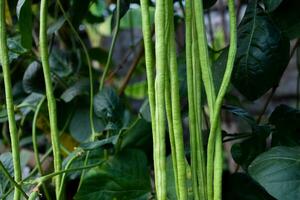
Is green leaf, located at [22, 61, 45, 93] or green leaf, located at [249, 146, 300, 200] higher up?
green leaf, located at [22, 61, 45, 93]

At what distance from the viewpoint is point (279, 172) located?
50 centimetres

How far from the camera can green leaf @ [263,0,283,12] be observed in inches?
22.5

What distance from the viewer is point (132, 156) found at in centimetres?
71

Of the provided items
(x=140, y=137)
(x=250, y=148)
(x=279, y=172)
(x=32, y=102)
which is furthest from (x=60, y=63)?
(x=279, y=172)

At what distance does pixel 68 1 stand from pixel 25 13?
0.38 metres

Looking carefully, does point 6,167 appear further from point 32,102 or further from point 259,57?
point 259,57

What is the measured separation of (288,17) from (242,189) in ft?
0.77

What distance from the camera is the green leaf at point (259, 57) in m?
0.59

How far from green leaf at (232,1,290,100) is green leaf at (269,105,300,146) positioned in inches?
2.3

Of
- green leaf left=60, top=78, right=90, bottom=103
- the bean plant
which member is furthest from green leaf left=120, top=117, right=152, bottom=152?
green leaf left=60, top=78, right=90, bottom=103

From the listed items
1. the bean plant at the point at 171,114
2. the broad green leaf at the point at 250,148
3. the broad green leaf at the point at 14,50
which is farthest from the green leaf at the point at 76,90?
the broad green leaf at the point at 250,148

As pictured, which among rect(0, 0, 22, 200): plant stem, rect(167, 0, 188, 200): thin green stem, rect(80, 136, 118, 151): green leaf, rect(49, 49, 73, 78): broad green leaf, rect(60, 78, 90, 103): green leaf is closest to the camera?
rect(167, 0, 188, 200): thin green stem

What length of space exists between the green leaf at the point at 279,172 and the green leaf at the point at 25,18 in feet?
1.10

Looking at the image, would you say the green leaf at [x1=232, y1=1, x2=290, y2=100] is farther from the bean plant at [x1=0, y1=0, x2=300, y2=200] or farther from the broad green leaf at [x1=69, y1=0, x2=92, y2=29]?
the broad green leaf at [x1=69, y1=0, x2=92, y2=29]
